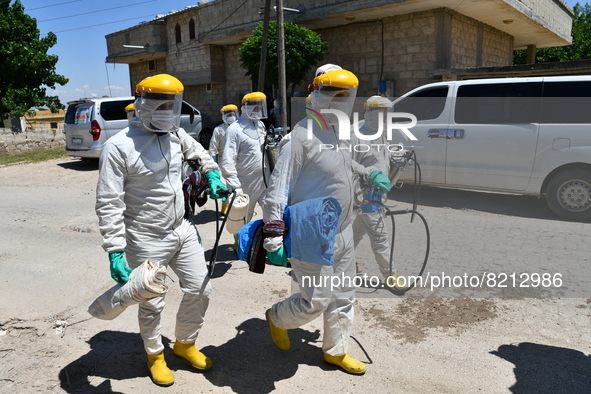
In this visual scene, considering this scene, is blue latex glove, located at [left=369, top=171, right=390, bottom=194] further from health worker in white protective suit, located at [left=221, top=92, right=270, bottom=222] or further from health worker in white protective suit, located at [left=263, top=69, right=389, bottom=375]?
health worker in white protective suit, located at [left=221, top=92, right=270, bottom=222]

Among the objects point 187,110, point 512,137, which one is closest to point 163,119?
point 512,137

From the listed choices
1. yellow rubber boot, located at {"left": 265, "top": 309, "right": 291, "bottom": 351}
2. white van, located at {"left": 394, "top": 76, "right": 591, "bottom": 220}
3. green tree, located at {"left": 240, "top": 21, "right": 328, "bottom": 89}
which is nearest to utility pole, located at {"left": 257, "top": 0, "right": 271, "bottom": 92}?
green tree, located at {"left": 240, "top": 21, "right": 328, "bottom": 89}

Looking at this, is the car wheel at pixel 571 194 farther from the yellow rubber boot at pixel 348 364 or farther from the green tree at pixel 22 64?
the green tree at pixel 22 64

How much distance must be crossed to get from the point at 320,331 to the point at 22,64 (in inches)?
885

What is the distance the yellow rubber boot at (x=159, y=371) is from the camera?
3.06 m

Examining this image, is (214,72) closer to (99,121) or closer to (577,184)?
(99,121)

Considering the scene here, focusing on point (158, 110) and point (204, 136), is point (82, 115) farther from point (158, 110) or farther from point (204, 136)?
point (158, 110)

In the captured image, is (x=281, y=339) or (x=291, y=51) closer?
(x=281, y=339)

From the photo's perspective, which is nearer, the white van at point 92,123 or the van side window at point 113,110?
the white van at point 92,123

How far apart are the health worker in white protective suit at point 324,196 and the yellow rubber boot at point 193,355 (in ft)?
1.92

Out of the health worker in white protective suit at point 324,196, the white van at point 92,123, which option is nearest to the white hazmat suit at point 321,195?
the health worker in white protective suit at point 324,196

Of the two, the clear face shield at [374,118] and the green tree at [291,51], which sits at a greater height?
the green tree at [291,51]

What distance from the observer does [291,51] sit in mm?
15047

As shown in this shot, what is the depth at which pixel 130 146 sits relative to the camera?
298 centimetres
